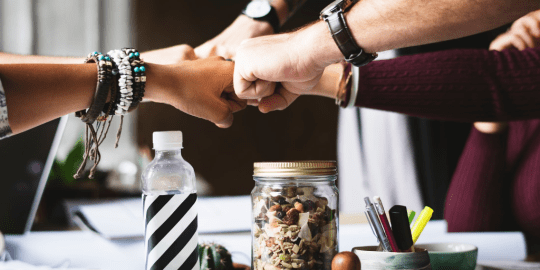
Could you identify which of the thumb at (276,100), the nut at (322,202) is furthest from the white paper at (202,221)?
the nut at (322,202)

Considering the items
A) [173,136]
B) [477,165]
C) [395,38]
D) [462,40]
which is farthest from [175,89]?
[462,40]

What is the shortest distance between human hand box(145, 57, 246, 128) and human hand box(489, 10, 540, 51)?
78 cm

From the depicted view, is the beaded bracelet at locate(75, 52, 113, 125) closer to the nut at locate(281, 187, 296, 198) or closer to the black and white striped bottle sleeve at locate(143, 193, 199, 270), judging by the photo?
the black and white striped bottle sleeve at locate(143, 193, 199, 270)

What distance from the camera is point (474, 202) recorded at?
3.81 feet

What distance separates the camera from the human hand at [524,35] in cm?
105

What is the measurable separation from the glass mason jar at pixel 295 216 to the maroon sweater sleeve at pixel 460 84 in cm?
45

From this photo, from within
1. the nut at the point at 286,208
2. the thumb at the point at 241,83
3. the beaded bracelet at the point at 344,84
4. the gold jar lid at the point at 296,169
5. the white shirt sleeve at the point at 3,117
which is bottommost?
the nut at the point at 286,208

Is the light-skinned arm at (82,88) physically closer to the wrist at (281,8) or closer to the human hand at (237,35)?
the human hand at (237,35)

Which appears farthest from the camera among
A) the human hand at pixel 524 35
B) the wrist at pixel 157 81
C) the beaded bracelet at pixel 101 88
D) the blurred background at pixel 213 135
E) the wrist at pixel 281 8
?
the blurred background at pixel 213 135

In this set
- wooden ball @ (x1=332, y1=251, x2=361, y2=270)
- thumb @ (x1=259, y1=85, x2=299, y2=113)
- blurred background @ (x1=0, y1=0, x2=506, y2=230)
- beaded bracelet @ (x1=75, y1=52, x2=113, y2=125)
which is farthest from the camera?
blurred background @ (x1=0, y1=0, x2=506, y2=230)

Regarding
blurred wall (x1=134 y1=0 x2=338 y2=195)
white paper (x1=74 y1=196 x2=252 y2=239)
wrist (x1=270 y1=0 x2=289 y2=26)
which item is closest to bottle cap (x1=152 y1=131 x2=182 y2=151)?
white paper (x1=74 y1=196 x2=252 y2=239)

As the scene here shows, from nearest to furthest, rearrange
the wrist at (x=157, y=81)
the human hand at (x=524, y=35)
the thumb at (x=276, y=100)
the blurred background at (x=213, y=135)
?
the wrist at (x=157, y=81) < the thumb at (x=276, y=100) < the human hand at (x=524, y=35) < the blurred background at (x=213, y=135)

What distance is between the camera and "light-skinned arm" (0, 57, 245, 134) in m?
0.49

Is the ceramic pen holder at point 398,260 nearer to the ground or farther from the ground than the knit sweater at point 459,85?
nearer to the ground
